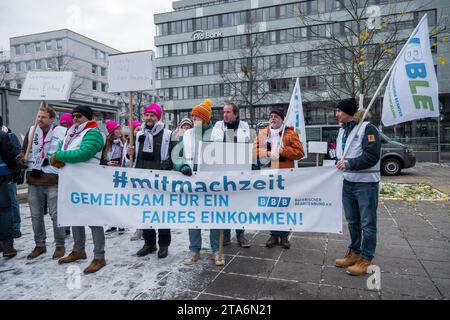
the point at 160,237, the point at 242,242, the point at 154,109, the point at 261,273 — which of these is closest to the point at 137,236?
the point at 160,237

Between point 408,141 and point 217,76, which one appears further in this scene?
point 217,76

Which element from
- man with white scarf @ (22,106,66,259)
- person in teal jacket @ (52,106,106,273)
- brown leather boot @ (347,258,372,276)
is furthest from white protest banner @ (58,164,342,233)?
man with white scarf @ (22,106,66,259)

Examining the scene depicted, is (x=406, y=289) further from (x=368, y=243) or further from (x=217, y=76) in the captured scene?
(x=217, y=76)

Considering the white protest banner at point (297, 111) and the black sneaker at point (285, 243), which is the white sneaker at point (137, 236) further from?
the white protest banner at point (297, 111)

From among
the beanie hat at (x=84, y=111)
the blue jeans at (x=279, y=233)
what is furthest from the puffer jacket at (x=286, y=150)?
the beanie hat at (x=84, y=111)

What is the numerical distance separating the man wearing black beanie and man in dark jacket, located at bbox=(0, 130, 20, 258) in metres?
4.44

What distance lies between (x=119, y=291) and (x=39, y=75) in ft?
11.5

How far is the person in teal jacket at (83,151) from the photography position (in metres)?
3.88

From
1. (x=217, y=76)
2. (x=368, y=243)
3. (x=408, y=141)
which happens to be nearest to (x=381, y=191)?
(x=368, y=243)

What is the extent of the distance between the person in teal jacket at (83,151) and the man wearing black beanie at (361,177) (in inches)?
118

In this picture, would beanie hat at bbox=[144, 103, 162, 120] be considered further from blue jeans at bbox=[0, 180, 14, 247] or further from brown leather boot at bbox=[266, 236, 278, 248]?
brown leather boot at bbox=[266, 236, 278, 248]

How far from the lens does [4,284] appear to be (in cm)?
358

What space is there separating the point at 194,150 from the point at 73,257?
219cm

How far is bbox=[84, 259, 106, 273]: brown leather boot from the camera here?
12.6 ft
